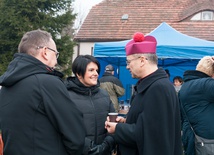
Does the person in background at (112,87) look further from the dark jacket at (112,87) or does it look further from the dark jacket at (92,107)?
the dark jacket at (92,107)

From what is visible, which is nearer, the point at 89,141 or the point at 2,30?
the point at 89,141

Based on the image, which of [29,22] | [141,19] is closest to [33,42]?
[29,22]

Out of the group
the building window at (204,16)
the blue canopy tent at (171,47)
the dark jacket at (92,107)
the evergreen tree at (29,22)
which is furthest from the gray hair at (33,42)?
the building window at (204,16)

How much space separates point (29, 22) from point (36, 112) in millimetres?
12655

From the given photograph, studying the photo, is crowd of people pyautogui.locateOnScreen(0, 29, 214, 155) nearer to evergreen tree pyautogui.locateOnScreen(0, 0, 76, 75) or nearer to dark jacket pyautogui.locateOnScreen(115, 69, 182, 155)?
dark jacket pyautogui.locateOnScreen(115, 69, 182, 155)

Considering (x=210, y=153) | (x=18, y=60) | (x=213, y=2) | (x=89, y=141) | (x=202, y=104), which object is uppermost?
(x=213, y=2)

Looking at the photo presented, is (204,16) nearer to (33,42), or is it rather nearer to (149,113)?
(149,113)

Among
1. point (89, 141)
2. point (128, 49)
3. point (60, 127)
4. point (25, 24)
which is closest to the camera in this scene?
point (60, 127)

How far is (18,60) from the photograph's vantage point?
Result: 2230 mm

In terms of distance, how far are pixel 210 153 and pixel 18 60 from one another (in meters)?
2.23

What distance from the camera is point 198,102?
11.1 ft

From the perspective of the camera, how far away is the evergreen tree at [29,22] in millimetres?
14070

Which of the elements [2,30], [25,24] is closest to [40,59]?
[25,24]

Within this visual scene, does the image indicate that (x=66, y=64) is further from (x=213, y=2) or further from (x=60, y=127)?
(x=60, y=127)
